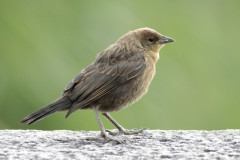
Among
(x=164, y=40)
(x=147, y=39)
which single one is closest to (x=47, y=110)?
(x=147, y=39)

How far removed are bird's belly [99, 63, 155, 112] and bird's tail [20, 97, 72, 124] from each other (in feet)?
1.33

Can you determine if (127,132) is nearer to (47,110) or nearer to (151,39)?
(47,110)

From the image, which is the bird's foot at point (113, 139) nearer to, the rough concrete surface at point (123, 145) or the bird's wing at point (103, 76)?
the rough concrete surface at point (123, 145)

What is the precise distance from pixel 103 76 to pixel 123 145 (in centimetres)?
100

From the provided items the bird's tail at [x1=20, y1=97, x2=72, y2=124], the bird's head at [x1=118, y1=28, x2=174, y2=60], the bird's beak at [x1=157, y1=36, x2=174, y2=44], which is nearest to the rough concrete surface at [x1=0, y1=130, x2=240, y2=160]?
the bird's tail at [x1=20, y1=97, x2=72, y2=124]

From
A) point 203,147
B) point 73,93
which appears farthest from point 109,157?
point 73,93

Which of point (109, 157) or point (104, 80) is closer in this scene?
point (109, 157)

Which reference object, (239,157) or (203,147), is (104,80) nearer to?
(203,147)

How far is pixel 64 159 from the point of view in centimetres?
375

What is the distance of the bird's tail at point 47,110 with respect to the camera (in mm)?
4816

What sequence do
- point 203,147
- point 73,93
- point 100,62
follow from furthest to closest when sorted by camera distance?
point 100,62, point 73,93, point 203,147

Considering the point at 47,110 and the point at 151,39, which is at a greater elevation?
the point at 151,39

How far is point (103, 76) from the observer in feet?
17.0

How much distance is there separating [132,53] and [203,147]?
1.82 m
